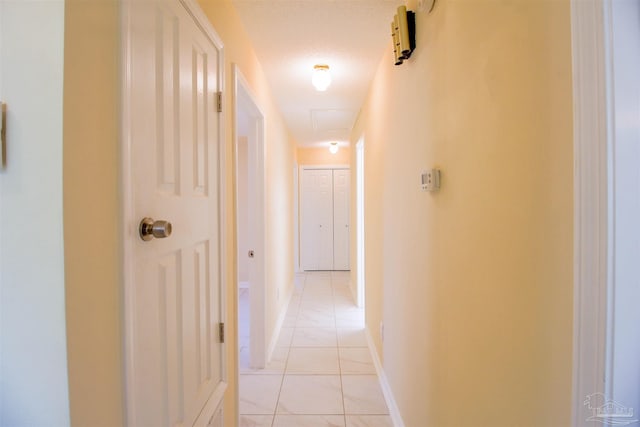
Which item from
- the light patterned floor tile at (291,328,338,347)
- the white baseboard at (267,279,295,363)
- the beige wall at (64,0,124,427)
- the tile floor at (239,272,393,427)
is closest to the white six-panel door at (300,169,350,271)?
the white baseboard at (267,279,295,363)

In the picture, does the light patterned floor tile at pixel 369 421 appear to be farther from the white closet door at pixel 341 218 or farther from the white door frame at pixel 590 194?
the white closet door at pixel 341 218

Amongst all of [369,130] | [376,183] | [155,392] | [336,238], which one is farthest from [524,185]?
[336,238]

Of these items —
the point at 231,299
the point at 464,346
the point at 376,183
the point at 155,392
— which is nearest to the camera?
the point at 155,392

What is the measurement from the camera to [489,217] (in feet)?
2.77

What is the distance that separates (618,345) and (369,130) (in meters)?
2.66

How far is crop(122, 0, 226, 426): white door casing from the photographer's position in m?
0.77

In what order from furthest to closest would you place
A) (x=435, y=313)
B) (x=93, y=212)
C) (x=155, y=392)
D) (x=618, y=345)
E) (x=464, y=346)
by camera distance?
1. (x=435, y=313)
2. (x=464, y=346)
3. (x=155, y=392)
4. (x=93, y=212)
5. (x=618, y=345)

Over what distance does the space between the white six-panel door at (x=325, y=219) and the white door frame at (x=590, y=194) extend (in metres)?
5.53

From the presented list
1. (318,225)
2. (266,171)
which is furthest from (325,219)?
(266,171)

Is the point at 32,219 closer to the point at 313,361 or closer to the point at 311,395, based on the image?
the point at 311,395

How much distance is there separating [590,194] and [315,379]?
2.32m

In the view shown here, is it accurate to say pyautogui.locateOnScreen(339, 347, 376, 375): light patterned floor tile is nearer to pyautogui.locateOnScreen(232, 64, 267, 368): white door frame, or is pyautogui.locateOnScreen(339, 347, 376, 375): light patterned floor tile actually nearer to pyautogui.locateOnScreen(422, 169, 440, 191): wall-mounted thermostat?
pyautogui.locateOnScreen(232, 64, 267, 368): white door frame

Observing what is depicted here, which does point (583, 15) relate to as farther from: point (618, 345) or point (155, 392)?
point (155, 392)

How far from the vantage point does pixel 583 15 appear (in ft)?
1.72
